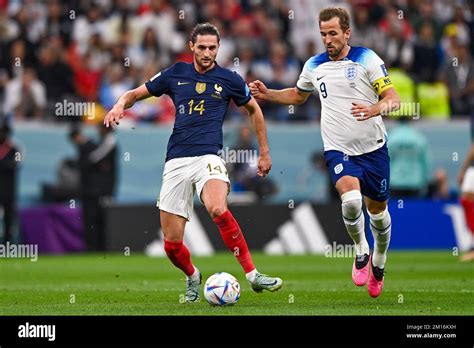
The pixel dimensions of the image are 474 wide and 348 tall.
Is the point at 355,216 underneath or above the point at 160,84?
underneath

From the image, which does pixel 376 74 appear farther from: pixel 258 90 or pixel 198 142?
pixel 198 142

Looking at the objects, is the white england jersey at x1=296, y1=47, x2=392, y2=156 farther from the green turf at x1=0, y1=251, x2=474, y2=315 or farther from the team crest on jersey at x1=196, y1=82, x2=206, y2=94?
the green turf at x1=0, y1=251, x2=474, y2=315

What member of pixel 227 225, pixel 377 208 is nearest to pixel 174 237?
pixel 227 225

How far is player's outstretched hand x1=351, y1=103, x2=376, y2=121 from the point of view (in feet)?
39.7

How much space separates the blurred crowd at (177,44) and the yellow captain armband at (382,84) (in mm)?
10907

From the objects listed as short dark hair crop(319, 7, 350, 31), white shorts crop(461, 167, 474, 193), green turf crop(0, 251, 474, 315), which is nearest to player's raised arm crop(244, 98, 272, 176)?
short dark hair crop(319, 7, 350, 31)

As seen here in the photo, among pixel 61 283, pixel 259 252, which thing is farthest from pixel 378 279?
pixel 259 252

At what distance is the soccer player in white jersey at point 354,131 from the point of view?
12.9 metres

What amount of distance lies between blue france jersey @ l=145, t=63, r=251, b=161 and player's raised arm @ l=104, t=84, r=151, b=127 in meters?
0.10

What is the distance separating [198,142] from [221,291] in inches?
58.8

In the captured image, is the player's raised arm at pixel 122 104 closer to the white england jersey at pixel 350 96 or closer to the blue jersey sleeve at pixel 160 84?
the blue jersey sleeve at pixel 160 84

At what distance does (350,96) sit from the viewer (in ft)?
43.0

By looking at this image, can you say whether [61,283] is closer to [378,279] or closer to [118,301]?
[118,301]
